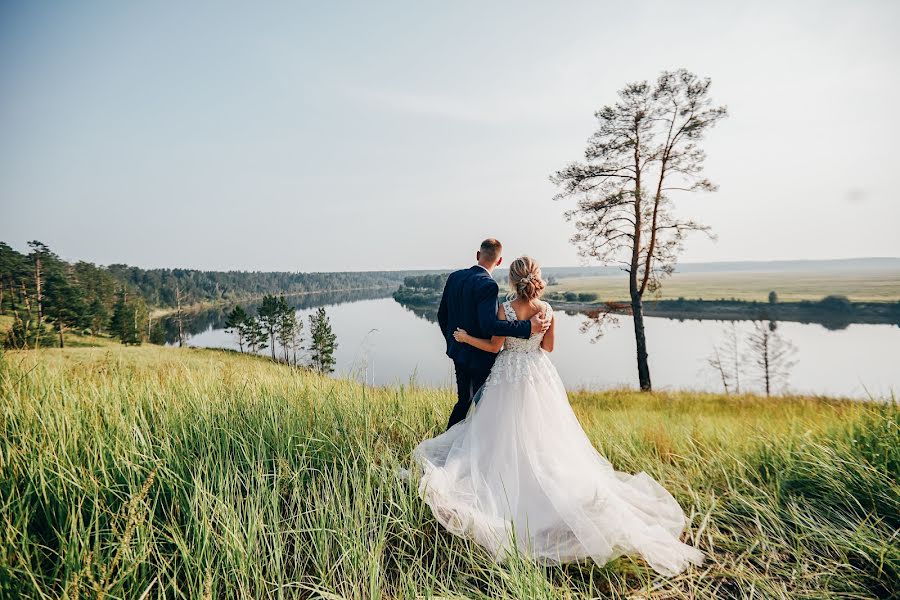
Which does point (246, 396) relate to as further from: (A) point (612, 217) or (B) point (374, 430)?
(A) point (612, 217)

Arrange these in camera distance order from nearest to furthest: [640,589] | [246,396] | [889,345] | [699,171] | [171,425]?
1. [640,589]
2. [171,425]
3. [246,396]
4. [699,171]
5. [889,345]

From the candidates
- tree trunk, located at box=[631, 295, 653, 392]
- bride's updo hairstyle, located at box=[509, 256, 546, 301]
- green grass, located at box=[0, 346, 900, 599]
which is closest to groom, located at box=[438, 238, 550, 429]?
bride's updo hairstyle, located at box=[509, 256, 546, 301]

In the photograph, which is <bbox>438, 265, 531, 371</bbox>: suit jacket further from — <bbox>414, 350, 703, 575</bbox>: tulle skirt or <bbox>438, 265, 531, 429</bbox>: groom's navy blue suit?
<bbox>414, 350, 703, 575</bbox>: tulle skirt

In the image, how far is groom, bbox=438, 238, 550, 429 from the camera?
410 cm

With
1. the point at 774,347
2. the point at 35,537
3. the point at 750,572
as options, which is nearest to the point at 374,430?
the point at 35,537

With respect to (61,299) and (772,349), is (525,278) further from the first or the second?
(61,299)

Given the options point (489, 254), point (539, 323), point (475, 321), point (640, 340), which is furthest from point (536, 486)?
point (640, 340)

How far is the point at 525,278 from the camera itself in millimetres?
4129

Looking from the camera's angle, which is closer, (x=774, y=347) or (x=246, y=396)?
(x=246, y=396)

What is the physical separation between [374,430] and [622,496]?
8.54ft

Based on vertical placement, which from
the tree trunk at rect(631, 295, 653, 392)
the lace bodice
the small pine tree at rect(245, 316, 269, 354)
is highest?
the lace bodice

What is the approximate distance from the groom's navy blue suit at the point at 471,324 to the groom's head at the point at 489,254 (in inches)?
3.9

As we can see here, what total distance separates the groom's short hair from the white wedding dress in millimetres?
745

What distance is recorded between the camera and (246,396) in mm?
4426
